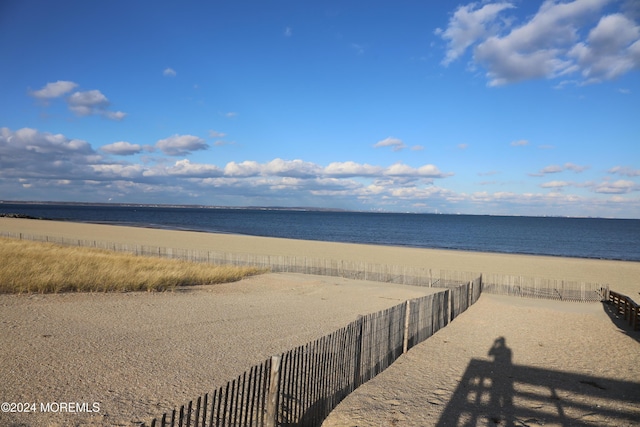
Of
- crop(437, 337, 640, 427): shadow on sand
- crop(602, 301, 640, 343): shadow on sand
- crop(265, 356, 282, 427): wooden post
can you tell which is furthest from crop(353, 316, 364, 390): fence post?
crop(602, 301, 640, 343): shadow on sand

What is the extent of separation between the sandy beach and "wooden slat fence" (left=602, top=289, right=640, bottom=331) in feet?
2.09

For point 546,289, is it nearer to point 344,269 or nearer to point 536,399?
point 344,269

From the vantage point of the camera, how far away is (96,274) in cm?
1703

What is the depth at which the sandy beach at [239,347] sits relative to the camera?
22.7 feet

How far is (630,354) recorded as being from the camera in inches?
440

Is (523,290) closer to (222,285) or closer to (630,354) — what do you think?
(630,354)

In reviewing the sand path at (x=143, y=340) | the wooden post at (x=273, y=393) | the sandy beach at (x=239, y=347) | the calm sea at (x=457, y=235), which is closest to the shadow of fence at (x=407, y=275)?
the sandy beach at (x=239, y=347)

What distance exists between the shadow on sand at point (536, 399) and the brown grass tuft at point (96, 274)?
12798 mm

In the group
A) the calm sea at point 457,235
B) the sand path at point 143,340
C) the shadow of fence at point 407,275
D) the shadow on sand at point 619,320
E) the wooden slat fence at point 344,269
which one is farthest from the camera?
the calm sea at point 457,235

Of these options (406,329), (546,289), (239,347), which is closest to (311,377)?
(239,347)

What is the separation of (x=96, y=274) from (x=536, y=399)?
51.2 ft

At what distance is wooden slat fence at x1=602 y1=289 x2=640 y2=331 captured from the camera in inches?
558

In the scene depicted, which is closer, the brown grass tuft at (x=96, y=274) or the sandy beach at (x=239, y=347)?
the sandy beach at (x=239, y=347)

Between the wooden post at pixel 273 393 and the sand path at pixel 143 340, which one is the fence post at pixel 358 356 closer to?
the sand path at pixel 143 340
